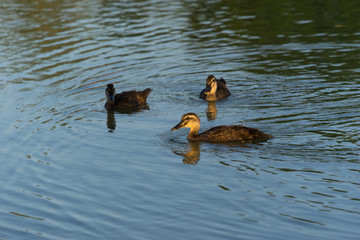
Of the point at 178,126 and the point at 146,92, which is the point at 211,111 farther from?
the point at 178,126

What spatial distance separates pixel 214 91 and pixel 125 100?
90.5 inches

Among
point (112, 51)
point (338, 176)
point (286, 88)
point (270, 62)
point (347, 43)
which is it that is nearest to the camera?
point (338, 176)

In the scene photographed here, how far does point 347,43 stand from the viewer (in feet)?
68.7

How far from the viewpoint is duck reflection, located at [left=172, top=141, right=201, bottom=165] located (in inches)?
490

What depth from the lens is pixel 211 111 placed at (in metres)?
15.9

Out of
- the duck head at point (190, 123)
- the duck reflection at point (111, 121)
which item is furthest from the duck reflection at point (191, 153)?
the duck reflection at point (111, 121)

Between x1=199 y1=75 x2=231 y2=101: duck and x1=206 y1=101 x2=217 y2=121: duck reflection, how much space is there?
0.18 metres

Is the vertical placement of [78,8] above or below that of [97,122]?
above

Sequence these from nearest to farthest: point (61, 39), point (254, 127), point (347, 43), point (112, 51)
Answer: point (254, 127) < point (347, 43) < point (112, 51) < point (61, 39)

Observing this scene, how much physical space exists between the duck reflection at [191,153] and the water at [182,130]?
0.06 m

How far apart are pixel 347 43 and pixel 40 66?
32.4ft

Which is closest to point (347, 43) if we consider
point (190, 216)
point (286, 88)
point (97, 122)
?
point (286, 88)

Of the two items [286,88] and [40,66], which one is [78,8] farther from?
[286,88]

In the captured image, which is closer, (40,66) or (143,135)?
(143,135)
